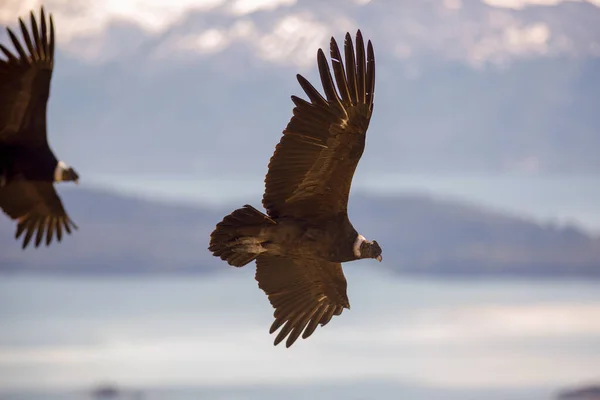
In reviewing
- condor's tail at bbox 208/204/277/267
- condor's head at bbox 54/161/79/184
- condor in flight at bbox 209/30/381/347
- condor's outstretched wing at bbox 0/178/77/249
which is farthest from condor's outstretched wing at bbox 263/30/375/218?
condor's outstretched wing at bbox 0/178/77/249

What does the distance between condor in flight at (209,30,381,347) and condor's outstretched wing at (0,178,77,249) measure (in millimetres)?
2149

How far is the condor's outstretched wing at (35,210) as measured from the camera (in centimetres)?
780

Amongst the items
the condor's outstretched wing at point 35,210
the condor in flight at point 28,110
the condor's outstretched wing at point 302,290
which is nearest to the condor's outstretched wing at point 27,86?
the condor in flight at point 28,110

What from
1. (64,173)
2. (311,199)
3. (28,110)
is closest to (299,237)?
(311,199)

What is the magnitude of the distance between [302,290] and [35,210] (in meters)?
2.40

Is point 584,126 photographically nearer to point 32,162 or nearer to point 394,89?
point 394,89

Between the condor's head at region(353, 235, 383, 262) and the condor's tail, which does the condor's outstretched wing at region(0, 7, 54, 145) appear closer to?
the condor's tail

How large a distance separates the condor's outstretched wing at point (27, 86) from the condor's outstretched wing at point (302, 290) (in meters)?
1.94

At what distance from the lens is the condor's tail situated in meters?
5.88

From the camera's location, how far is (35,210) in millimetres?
7934

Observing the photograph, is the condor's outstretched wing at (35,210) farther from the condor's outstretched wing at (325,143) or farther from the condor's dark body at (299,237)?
the condor's outstretched wing at (325,143)

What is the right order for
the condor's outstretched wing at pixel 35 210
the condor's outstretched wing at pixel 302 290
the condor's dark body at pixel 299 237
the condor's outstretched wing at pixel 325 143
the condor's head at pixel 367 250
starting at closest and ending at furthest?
the condor's outstretched wing at pixel 325 143 < the condor's head at pixel 367 250 < the condor's dark body at pixel 299 237 < the condor's outstretched wing at pixel 302 290 < the condor's outstretched wing at pixel 35 210

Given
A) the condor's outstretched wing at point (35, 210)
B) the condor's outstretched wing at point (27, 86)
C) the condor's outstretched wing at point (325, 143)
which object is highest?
the condor's outstretched wing at point (27, 86)

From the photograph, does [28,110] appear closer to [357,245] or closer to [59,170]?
[59,170]
